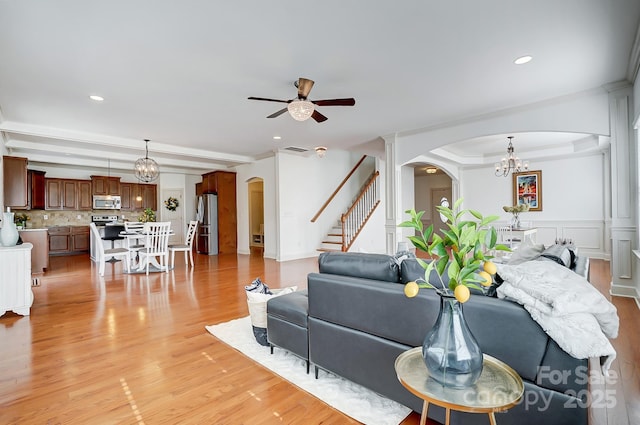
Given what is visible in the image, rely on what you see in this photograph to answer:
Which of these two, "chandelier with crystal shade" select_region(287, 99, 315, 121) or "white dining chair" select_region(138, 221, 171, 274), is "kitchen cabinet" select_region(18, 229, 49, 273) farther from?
"chandelier with crystal shade" select_region(287, 99, 315, 121)

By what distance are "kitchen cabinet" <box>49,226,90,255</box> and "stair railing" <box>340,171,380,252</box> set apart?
805 cm

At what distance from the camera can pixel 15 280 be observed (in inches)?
139

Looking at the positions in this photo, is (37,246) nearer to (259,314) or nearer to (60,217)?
(60,217)

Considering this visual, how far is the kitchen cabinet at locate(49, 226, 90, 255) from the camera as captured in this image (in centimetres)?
894

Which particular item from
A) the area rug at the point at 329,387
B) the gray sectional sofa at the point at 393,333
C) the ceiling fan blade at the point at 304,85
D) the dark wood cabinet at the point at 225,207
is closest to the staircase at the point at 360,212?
the dark wood cabinet at the point at 225,207

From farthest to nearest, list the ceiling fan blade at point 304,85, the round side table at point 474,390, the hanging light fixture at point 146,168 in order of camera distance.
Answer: the hanging light fixture at point 146,168
the ceiling fan blade at point 304,85
the round side table at point 474,390

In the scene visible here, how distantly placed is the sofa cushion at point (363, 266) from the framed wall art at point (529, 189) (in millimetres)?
8001

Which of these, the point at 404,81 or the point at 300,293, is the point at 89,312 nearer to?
the point at 300,293

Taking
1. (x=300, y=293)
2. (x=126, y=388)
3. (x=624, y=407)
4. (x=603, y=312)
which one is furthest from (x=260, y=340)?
(x=624, y=407)

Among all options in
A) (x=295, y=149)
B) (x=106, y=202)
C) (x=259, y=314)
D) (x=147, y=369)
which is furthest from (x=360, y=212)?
(x=106, y=202)

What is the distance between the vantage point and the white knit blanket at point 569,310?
3.86 ft

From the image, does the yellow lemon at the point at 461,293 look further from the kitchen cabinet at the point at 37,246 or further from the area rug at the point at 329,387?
the kitchen cabinet at the point at 37,246

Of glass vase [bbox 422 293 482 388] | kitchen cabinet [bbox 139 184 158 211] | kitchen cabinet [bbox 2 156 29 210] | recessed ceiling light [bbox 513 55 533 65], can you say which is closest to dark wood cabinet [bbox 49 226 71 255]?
kitchen cabinet [bbox 139 184 158 211]

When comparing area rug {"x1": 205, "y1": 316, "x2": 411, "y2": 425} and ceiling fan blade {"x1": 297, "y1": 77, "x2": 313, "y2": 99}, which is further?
ceiling fan blade {"x1": 297, "y1": 77, "x2": 313, "y2": 99}
